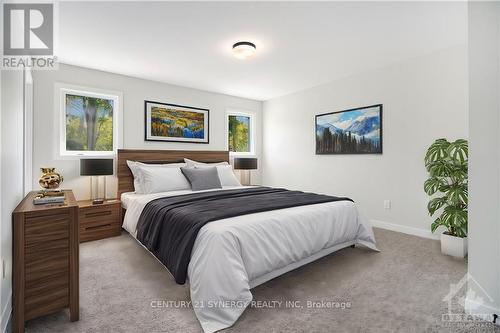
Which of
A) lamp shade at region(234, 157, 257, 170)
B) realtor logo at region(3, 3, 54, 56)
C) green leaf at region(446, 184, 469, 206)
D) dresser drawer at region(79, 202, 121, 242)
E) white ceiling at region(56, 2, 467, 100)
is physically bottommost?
dresser drawer at region(79, 202, 121, 242)

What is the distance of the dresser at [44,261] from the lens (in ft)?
5.05

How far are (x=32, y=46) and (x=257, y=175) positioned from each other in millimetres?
4286

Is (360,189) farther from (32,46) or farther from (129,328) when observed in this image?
(32,46)

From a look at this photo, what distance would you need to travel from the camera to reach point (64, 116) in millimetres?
3594

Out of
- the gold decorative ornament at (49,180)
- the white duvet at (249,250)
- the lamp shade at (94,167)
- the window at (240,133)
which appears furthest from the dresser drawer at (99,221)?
the window at (240,133)

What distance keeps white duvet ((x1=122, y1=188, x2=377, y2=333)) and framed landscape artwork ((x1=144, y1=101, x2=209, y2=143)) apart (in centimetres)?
284

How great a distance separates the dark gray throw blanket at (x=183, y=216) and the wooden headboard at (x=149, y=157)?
1185 mm

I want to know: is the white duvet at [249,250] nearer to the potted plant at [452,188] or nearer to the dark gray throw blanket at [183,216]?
the dark gray throw blanket at [183,216]

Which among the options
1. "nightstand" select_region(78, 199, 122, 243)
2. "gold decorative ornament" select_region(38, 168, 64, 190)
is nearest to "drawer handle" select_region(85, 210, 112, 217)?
"nightstand" select_region(78, 199, 122, 243)

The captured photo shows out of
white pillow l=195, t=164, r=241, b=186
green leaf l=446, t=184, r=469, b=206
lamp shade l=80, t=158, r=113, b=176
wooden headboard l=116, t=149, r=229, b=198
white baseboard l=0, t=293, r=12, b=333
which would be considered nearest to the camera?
white baseboard l=0, t=293, r=12, b=333

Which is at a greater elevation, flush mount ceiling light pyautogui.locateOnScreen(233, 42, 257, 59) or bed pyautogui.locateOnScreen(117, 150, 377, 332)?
flush mount ceiling light pyautogui.locateOnScreen(233, 42, 257, 59)

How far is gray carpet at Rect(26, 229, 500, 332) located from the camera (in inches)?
65.4

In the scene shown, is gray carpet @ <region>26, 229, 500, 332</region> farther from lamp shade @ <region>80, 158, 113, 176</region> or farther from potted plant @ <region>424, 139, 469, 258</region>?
lamp shade @ <region>80, 158, 113, 176</region>

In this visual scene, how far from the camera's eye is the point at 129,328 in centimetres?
164
